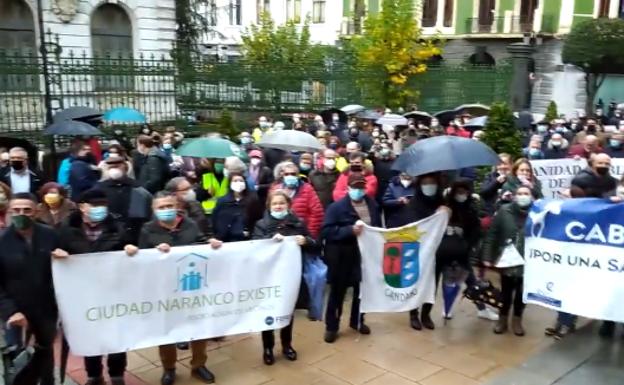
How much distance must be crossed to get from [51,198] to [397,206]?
12.7ft

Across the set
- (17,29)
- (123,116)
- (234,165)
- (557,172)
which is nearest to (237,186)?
(234,165)

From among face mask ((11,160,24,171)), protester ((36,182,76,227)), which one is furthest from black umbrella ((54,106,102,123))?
protester ((36,182,76,227))

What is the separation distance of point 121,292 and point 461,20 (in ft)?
127

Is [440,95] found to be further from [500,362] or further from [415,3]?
[500,362]

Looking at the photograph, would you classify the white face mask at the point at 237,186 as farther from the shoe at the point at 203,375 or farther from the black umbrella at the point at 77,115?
the black umbrella at the point at 77,115

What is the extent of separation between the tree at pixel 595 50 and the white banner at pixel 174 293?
26.1 metres

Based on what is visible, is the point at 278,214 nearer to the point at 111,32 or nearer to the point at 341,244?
the point at 341,244

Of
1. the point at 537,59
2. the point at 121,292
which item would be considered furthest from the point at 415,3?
the point at 121,292

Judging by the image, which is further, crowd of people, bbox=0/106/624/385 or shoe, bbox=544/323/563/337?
shoe, bbox=544/323/563/337

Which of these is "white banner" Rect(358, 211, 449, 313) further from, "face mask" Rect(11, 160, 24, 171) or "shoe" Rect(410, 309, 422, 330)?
"face mask" Rect(11, 160, 24, 171)

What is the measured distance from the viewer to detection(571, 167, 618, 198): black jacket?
7332mm

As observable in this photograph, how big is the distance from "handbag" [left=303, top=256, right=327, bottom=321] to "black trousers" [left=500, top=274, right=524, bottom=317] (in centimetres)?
211

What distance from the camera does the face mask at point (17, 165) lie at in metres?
7.97

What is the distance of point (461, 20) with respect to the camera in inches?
1591
